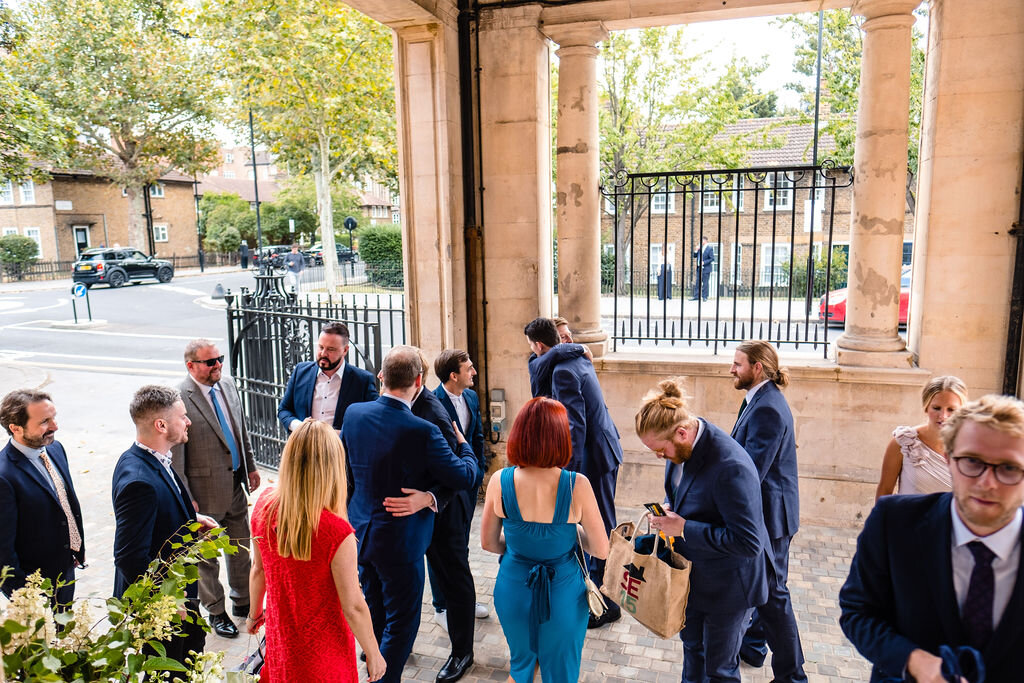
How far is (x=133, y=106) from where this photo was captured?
3500 cm

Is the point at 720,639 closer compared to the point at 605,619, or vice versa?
the point at 720,639

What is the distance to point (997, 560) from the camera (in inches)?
73.0

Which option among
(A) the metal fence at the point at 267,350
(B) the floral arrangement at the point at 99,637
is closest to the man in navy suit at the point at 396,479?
(B) the floral arrangement at the point at 99,637

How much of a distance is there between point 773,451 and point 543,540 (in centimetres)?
132

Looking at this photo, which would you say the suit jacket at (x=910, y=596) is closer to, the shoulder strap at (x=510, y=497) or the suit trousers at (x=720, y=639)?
the suit trousers at (x=720, y=639)

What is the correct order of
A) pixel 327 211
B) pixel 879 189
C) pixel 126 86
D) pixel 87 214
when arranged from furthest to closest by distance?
1. pixel 87 214
2. pixel 126 86
3. pixel 327 211
4. pixel 879 189

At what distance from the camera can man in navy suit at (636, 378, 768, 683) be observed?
9.57 ft

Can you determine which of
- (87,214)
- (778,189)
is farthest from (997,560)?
(87,214)

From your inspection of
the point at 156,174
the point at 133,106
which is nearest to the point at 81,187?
the point at 156,174

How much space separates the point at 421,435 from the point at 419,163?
348cm

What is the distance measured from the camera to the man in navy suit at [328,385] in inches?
194

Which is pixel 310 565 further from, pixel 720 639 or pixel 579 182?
pixel 579 182

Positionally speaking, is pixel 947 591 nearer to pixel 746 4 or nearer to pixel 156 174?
pixel 746 4

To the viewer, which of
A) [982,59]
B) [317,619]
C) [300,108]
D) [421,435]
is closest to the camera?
[317,619]
